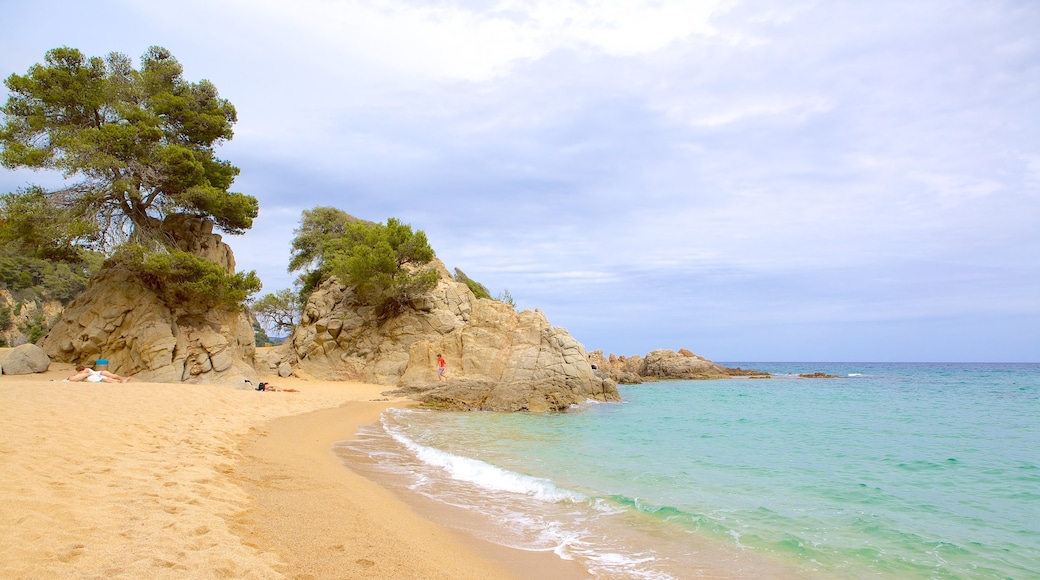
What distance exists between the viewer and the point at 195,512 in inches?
194

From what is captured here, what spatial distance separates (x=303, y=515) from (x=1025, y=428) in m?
19.6

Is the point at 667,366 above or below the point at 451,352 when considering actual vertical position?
below

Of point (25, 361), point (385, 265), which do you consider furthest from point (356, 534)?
point (385, 265)

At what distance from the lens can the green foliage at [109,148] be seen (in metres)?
19.0

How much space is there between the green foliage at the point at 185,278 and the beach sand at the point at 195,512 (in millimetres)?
10826

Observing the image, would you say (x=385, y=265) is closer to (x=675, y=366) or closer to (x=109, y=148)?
(x=109, y=148)

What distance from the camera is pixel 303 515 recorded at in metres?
5.56

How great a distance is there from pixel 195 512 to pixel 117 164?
1943cm

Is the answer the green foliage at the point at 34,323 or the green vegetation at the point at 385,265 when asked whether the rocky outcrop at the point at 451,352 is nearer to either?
the green vegetation at the point at 385,265

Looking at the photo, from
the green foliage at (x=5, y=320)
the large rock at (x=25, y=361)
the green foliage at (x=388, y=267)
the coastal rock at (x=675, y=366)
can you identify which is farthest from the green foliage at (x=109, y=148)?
the coastal rock at (x=675, y=366)

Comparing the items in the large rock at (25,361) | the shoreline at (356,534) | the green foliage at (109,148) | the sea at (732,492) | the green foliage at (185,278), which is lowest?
the sea at (732,492)

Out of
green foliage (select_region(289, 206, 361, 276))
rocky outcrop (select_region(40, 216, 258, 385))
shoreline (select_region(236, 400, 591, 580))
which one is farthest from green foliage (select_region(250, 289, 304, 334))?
shoreline (select_region(236, 400, 591, 580))

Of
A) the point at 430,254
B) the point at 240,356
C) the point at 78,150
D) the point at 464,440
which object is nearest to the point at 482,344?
the point at 430,254

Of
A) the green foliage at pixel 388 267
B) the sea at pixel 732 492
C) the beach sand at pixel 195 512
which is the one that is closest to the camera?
the beach sand at pixel 195 512
